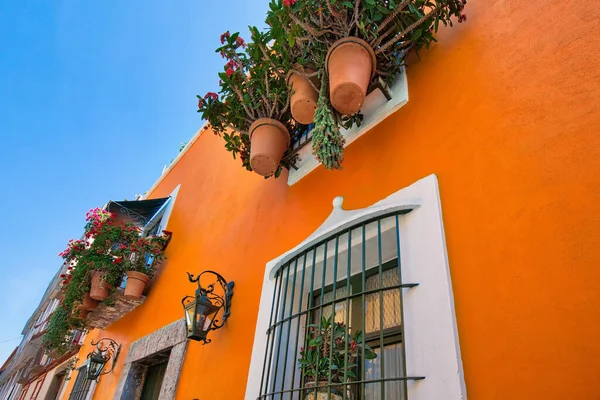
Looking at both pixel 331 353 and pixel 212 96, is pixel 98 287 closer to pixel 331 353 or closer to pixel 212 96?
pixel 212 96

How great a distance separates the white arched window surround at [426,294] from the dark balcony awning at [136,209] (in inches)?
194

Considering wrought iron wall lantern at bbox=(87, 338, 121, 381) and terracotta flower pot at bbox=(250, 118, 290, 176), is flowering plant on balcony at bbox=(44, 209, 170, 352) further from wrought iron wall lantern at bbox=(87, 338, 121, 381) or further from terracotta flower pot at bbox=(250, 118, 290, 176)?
terracotta flower pot at bbox=(250, 118, 290, 176)

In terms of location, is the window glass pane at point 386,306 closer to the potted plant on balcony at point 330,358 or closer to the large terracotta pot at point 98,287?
the potted plant on balcony at point 330,358

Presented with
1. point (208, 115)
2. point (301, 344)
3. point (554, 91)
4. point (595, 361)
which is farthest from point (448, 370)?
point (208, 115)

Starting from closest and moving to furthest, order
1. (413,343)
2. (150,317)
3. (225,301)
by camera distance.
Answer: (413,343) → (225,301) → (150,317)

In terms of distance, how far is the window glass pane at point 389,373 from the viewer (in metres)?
1.88

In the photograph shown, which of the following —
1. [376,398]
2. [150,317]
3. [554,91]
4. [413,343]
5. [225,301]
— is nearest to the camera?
[413,343]

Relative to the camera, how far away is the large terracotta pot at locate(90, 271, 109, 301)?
205 inches

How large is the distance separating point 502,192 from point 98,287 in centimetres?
515

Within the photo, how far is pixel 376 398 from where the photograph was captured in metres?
1.94

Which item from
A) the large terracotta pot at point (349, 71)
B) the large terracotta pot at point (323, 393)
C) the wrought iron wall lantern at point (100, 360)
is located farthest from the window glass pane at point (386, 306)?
the wrought iron wall lantern at point (100, 360)

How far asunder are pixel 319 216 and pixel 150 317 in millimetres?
3034

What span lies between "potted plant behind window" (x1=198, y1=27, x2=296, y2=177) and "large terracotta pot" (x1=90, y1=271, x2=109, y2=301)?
3.28 m

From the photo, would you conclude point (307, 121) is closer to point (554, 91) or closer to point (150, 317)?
point (554, 91)
